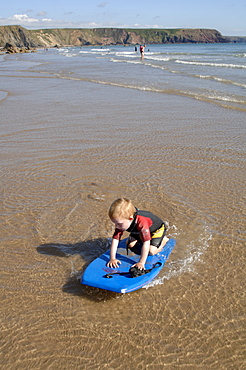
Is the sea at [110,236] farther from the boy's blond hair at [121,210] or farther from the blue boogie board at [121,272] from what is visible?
the boy's blond hair at [121,210]

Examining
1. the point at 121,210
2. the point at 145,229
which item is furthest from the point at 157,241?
the point at 121,210

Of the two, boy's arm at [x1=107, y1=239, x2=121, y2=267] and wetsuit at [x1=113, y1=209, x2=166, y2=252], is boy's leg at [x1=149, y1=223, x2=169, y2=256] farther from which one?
boy's arm at [x1=107, y1=239, x2=121, y2=267]

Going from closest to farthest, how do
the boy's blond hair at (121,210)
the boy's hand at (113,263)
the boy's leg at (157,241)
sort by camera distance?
1. the boy's blond hair at (121,210)
2. the boy's hand at (113,263)
3. the boy's leg at (157,241)

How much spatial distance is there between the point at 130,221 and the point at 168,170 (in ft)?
9.55

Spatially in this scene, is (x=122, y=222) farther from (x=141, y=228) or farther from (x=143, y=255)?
(x=143, y=255)

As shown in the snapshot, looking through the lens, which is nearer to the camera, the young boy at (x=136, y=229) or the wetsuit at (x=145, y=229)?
the young boy at (x=136, y=229)

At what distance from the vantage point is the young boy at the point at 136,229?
3.39m

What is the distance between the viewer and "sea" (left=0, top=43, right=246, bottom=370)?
2.73 metres

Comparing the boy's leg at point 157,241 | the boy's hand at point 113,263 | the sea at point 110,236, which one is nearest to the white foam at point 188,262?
the sea at point 110,236

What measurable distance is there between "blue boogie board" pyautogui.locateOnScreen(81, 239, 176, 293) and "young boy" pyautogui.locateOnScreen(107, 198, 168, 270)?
3.0 inches

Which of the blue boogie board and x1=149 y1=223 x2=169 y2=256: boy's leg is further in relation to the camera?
x1=149 y1=223 x2=169 y2=256: boy's leg

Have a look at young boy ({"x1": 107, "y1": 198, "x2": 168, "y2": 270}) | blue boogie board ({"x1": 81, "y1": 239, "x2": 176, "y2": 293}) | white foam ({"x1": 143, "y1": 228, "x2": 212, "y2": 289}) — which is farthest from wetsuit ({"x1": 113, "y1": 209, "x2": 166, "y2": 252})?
white foam ({"x1": 143, "y1": 228, "x2": 212, "y2": 289})

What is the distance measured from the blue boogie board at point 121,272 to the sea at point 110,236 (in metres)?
0.13

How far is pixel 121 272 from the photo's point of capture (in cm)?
341
